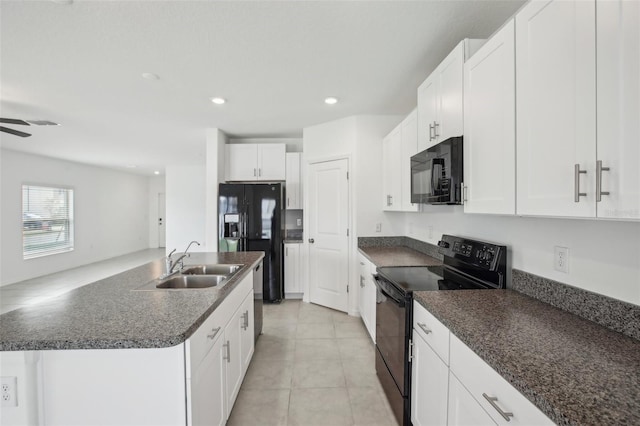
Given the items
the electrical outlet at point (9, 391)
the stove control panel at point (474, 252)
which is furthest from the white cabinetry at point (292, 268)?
the electrical outlet at point (9, 391)

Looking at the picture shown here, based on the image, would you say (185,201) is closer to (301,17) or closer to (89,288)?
(89,288)

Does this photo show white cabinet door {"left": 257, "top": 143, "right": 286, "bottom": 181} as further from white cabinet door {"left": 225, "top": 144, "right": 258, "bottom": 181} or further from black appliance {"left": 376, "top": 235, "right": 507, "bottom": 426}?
black appliance {"left": 376, "top": 235, "right": 507, "bottom": 426}

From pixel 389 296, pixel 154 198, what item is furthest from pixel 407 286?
pixel 154 198

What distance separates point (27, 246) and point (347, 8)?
735cm

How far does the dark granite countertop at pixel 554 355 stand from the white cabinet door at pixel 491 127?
0.47m

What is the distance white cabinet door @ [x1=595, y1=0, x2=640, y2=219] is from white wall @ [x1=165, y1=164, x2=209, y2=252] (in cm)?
794

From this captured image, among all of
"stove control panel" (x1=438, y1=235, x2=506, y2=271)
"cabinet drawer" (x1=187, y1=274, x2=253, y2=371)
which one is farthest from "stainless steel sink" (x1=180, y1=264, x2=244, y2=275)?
"stove control panel" (x1=438, y1=235, x2=506, y2=271)

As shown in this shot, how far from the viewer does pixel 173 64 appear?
7.27 feet

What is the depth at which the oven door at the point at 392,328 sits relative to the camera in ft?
5.33

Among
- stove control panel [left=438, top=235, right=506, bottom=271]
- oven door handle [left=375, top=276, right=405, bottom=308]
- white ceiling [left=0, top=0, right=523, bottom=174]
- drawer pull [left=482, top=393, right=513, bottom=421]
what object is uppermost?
white ceiling [left=0, top=0, right=523, bottom=174]

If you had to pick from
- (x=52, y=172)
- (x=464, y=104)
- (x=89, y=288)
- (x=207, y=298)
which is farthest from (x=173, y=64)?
(x=52, y=172)

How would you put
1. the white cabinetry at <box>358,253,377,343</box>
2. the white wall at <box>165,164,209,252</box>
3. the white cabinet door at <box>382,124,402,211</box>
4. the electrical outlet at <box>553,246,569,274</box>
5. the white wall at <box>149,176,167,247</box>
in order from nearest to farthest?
1. the electrical outlet at <box>553,246,569,274</box>
2. the white cabinetry at <box>358,253,377,343</box>
3. the white cabinet door at <box>382,124,402,211</box>
4. the white wall at <box>165,164,209,252</box>
5. the white wall at <box>149,176,167,247</box>

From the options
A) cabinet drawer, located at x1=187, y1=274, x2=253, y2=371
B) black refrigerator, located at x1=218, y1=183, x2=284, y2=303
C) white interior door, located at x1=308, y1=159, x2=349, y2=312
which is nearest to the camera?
cabinet drawer, located at x1=187, y1=274, x2=253, y2=371

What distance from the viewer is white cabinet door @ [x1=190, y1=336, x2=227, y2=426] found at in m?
1.16
